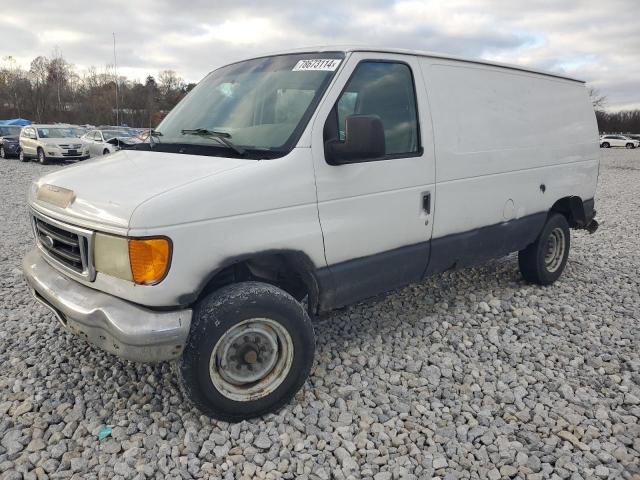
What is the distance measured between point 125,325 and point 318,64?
206cm

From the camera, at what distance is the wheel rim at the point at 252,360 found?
9.45 ft

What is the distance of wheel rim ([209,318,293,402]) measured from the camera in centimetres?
Answer: 288

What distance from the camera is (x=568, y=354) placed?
390 centimetres

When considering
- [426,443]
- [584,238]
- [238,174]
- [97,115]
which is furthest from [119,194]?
[97,115]

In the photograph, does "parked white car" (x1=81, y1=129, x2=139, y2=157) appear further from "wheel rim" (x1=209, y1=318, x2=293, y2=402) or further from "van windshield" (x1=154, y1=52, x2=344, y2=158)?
"wheel rim" (x1=209, y1=318, x2=293, y2=402)

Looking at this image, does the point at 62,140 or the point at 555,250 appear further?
the point at 62,140

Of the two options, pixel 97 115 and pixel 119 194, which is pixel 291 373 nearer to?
pixel 119 194

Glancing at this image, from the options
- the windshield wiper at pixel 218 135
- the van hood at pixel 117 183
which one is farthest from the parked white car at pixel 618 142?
the van hood at pixel 117 183

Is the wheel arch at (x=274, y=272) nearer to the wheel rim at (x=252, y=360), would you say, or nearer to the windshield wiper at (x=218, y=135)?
the wheel rim at (x=252, y=360)

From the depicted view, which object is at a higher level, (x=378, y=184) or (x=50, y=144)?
(x=378, y=184)

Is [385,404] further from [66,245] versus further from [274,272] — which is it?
[66,245]

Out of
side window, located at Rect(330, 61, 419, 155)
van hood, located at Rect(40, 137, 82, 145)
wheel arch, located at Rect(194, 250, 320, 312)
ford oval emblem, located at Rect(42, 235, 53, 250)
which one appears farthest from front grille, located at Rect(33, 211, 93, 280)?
van hood, located at Rect(40, 137, 82, 145)

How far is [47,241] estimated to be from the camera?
319 cm

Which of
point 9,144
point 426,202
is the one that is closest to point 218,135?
point 426,202
